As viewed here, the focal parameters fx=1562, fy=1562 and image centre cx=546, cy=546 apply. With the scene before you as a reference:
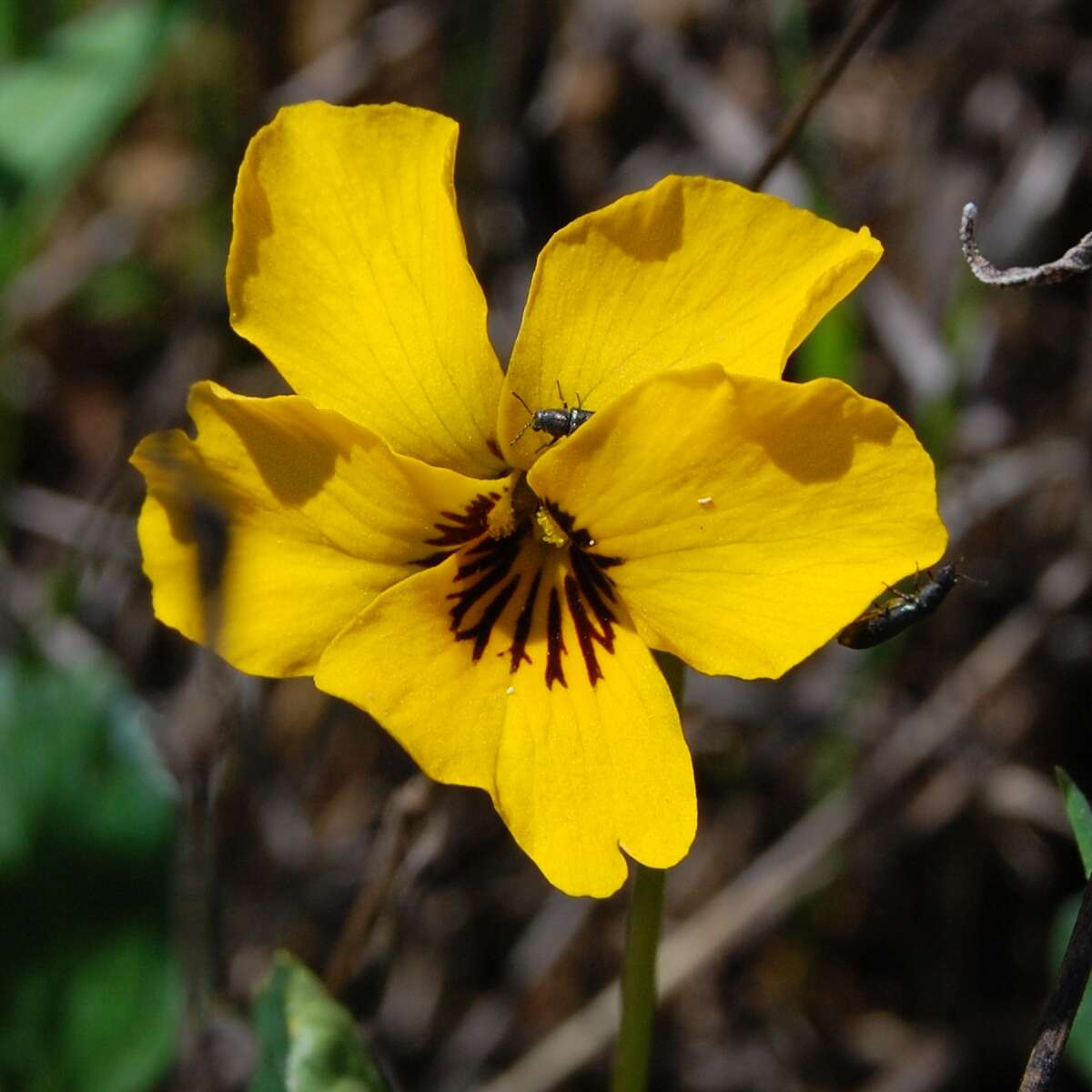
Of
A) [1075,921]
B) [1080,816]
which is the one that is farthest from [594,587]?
[1075,921]

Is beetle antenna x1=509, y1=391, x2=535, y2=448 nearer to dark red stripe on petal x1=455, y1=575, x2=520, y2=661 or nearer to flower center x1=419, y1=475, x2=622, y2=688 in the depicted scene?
flower center x1=419, y1=475, x2=622, y2=688

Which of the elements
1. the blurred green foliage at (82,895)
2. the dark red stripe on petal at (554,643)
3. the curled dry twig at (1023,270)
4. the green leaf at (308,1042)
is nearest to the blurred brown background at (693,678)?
the blurred green foliage at (82,895)

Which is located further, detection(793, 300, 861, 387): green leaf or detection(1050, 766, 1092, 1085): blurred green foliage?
detection(793, 300, 861, 387): green leaf

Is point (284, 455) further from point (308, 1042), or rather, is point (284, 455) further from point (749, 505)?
point (308, 1042)

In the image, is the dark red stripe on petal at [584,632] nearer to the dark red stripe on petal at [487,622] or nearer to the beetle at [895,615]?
the dark red stripe on petal at [487,622]

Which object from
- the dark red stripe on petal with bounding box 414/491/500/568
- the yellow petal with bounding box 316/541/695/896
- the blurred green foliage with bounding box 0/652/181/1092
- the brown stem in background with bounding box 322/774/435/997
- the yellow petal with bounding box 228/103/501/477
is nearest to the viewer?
the yellow petal with bounding box 316/541/695/896

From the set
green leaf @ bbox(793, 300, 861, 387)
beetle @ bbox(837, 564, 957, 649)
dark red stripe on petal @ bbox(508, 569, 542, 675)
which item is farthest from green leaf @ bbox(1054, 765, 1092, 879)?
green leaf @ bbox(793, 300, 861, 387)
